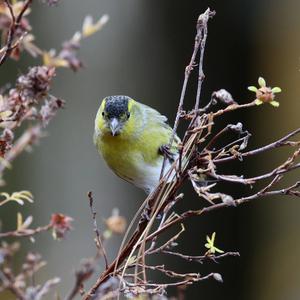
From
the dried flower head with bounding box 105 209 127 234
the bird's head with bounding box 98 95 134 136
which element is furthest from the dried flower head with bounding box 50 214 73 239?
the bird's head with bounding box 98 95 134 136

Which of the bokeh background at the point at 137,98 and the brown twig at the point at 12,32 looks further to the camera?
the bokeh background at the point at 137,98

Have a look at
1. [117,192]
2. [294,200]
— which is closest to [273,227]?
[294,200]

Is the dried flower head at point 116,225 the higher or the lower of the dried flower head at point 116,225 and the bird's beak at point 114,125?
the lower

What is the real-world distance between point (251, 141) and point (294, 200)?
1.61 ft

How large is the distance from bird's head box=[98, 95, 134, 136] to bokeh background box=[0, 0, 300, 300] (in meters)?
1.34

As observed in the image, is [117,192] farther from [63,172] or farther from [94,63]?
[94,63]

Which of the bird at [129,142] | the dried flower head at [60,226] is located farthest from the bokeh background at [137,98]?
the dried flower head at [60,226]

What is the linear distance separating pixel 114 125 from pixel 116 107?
51 millimetres

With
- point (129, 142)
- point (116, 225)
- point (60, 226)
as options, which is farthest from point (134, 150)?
point (116, 225)

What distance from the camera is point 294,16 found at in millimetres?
3965

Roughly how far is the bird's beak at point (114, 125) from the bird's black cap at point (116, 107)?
0.04 ft

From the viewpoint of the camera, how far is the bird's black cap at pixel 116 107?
197 centimetres

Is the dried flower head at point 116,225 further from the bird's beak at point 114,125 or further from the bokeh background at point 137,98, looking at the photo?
the bokeh background at point 137,98

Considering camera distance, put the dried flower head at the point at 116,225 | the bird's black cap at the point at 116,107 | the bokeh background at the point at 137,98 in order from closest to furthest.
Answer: the dried flower head at the point at 116,225
the bird's black cap at the point at 116,107
the bokeh background at the point at 137,98
